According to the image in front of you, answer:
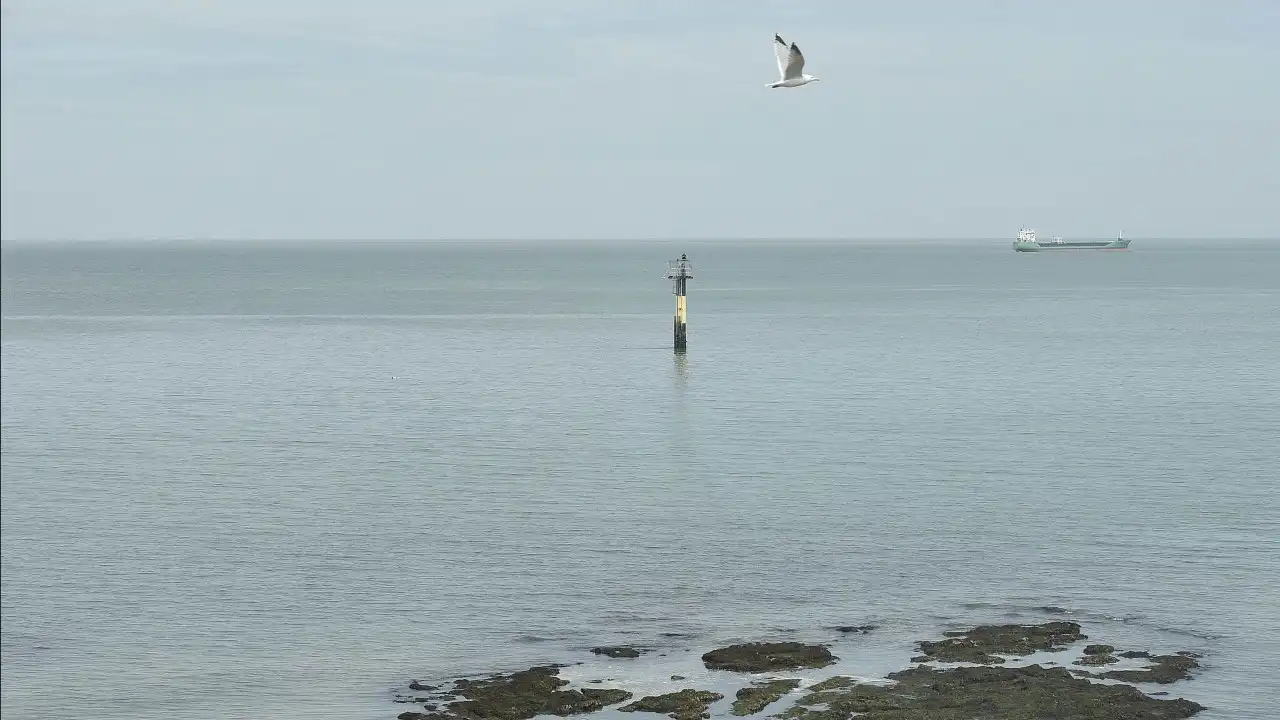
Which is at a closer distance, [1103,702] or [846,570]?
[1103,702]

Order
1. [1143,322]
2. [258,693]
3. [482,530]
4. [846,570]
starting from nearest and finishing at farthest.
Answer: [258,693], [846,570], [482,530], [1143,322]

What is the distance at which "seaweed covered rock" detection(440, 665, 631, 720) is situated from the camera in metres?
29.9

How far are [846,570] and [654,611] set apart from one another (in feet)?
22.0

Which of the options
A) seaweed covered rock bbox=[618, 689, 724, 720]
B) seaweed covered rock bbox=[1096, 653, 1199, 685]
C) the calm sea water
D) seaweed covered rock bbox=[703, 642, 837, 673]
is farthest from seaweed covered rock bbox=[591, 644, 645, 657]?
seaweed covered rock bbox=[1096, 653, 1199, 685]

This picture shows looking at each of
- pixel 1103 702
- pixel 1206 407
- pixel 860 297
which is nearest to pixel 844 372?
pixel 1206 407

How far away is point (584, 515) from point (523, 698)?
18394 millimetres

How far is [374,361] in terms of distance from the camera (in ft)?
334

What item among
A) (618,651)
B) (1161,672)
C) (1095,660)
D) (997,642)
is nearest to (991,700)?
(1095,660)

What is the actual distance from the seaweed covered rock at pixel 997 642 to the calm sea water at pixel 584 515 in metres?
0.87

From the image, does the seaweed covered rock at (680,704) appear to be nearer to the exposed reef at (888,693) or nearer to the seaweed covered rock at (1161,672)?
the exposed reef at (888,693)

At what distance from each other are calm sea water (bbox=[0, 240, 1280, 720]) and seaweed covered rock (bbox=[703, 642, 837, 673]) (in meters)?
0.83

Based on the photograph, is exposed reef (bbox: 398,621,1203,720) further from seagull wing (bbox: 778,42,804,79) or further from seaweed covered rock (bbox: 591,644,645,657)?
seagull wing (bbox: 778,42,804,79)

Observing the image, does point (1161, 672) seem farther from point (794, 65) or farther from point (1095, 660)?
point (794, 65)

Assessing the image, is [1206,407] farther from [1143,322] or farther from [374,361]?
[1143,322]
